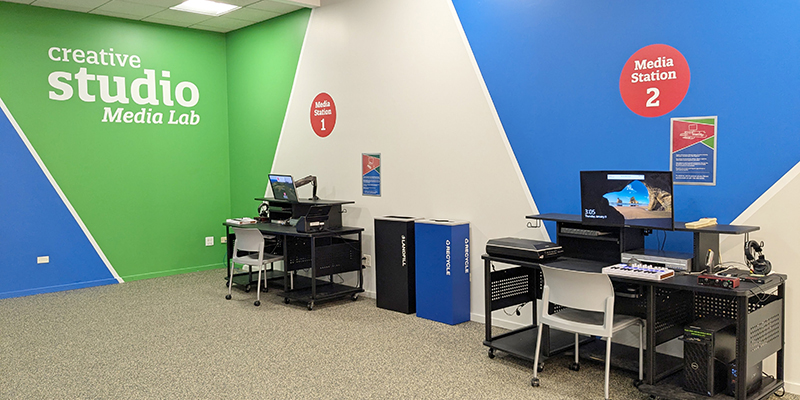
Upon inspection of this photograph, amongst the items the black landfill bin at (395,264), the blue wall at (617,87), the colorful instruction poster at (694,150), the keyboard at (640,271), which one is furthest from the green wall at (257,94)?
the keyboard at (640,271)

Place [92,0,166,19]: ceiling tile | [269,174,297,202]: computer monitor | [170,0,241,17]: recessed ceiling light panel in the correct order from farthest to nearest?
[170,0,241,17]: recessed ceiling light panel, [92,0,166,19]: ceiling tile, [269,174,297,202]: computer monitor

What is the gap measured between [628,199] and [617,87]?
101 centimetres

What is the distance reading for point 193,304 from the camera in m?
6.05

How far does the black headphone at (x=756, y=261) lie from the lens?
341cm

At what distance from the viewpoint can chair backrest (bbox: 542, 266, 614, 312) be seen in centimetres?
341

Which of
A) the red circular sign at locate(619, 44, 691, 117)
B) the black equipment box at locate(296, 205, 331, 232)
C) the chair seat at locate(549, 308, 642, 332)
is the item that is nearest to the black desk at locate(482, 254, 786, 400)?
the chair seat at locate(549, 308, 642, 332)

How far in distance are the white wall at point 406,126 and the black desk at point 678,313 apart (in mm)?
774

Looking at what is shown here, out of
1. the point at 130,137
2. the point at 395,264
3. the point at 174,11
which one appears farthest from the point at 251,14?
the point at 395,264

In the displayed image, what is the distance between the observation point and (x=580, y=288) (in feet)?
11.5

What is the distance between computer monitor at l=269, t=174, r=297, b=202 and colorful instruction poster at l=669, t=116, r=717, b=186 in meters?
3.75

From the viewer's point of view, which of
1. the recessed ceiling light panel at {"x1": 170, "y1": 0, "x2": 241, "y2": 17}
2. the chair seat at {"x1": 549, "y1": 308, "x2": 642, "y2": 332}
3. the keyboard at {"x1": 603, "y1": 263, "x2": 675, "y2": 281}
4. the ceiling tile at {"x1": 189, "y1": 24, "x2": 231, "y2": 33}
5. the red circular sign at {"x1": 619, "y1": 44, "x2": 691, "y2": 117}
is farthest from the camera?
the ceiling tile at {"x1": 189, "y1": 24, "x2": 231, "y2": 33}

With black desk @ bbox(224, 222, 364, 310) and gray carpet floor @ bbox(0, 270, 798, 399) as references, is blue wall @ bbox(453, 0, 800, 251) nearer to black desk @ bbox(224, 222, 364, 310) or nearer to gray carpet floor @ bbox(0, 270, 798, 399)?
gray carpet floor @ bbox(0, 270, 798, 399)

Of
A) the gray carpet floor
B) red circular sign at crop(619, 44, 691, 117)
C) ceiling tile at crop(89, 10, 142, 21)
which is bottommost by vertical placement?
the gray carpet floor

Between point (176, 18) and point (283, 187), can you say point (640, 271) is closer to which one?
point (283, 187)
